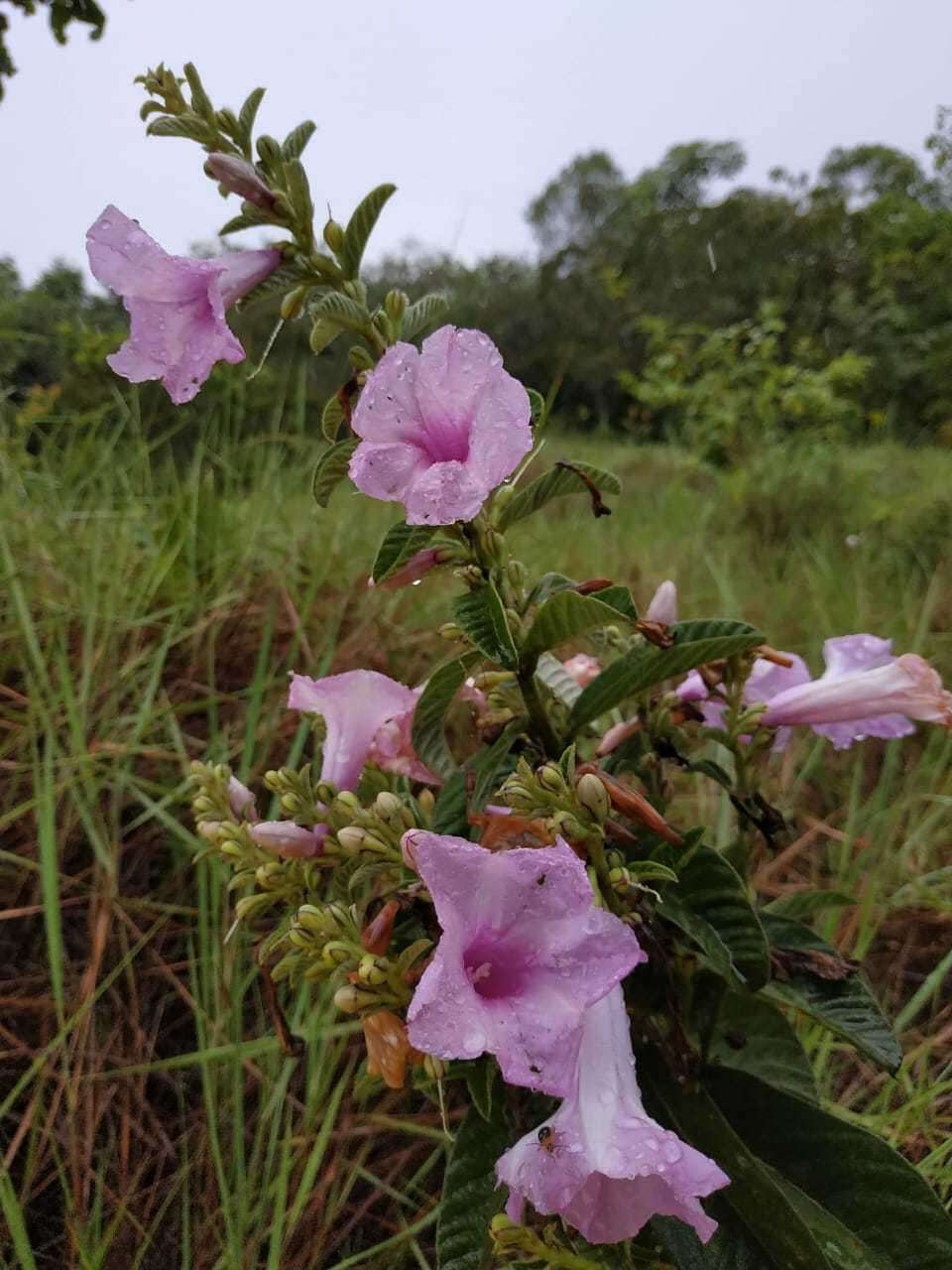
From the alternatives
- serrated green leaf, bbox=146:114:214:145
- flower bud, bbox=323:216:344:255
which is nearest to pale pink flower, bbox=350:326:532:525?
flower bud, bbox=323:216:344:255

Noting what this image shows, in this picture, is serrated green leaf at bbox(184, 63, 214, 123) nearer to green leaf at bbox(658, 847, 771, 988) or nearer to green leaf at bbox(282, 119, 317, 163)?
green leaf at bbox(282, 119, 317, 163)

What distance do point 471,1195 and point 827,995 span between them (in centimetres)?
35

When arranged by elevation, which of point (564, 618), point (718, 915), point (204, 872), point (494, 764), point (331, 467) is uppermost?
point (331, 467)

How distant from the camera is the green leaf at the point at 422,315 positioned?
72 cm

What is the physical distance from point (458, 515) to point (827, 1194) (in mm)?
622

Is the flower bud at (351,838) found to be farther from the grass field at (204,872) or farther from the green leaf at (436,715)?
the grass field at (204,872)

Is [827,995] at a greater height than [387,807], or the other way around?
[387,807]

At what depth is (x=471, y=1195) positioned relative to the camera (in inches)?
27.7

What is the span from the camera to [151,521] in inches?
79.4

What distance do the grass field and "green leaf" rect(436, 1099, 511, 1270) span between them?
0.32ft

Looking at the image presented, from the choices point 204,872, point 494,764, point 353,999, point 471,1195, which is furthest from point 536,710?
point 204,872

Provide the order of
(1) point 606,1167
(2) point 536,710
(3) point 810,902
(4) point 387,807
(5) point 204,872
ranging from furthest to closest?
1. (5) point 204,872
2. (3) point 810,902
3. (2) point 536,710
4. (4) point 387,807
5. (1) point 606,1167

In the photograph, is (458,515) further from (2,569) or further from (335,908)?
(2,569)

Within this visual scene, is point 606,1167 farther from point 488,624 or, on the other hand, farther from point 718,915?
point 488,624
